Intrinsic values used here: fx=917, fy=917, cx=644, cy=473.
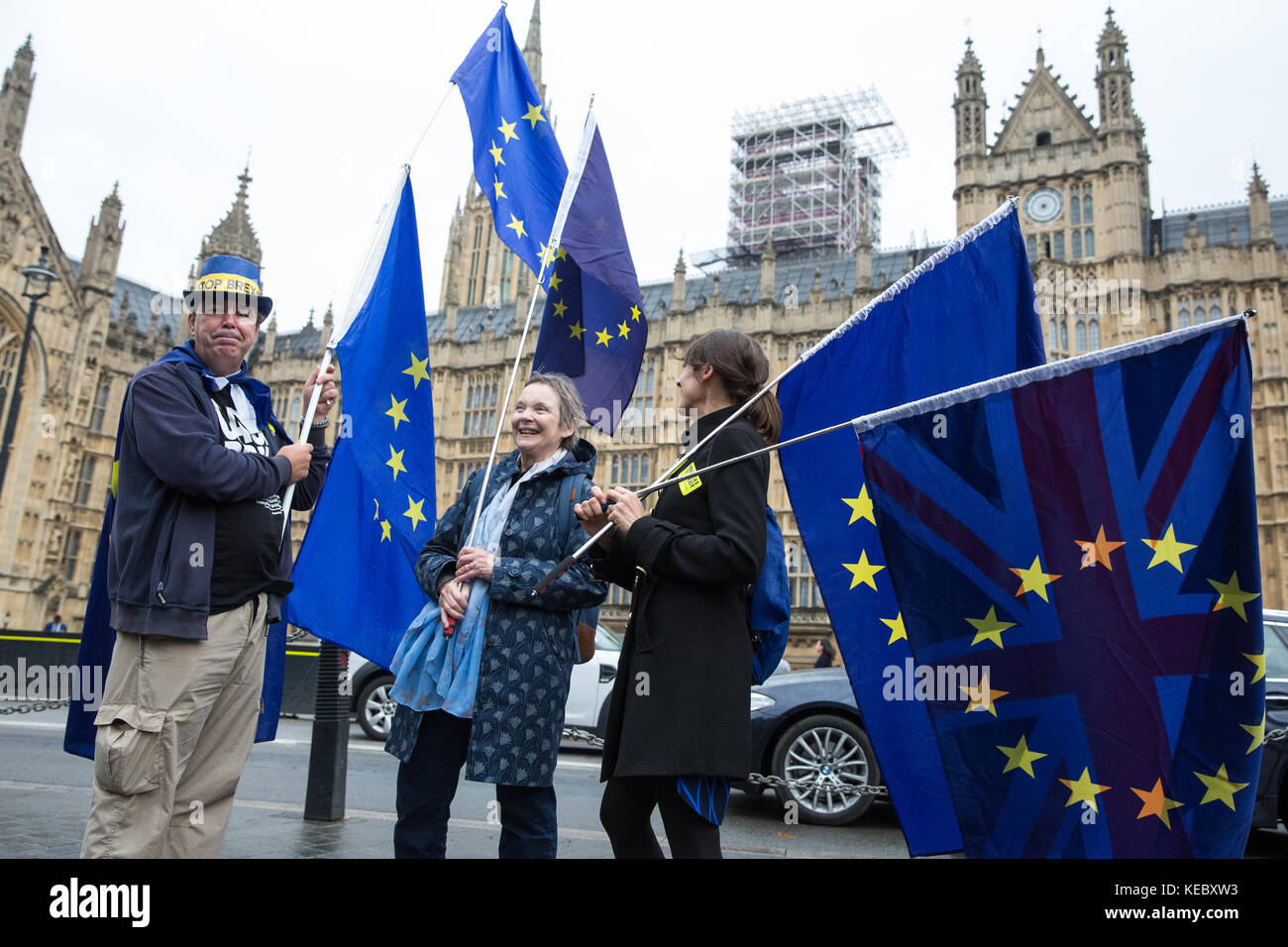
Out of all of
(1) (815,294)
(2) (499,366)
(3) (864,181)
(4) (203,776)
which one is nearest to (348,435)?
(4) (203,776)

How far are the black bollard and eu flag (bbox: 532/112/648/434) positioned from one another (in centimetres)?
216

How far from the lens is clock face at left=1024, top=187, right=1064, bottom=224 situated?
30.9m

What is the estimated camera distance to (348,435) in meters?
4.32

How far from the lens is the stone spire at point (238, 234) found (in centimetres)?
4603

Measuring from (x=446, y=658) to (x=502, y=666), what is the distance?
208 millimetres

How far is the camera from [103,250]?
41.1 metres

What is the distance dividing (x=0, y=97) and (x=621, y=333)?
47058mm

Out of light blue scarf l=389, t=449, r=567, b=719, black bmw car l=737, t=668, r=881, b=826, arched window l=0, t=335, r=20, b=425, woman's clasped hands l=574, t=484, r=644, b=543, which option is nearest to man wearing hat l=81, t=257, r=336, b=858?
light blue scarf l=389, t=449, r=567, b=719

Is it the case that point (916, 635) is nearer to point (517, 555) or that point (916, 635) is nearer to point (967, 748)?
point (967, 748)

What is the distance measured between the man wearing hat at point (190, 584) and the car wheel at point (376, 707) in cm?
736

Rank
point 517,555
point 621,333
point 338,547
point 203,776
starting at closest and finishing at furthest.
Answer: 1. point 203,776
2. point 517,555
3. point 338,547
4. point 621,333

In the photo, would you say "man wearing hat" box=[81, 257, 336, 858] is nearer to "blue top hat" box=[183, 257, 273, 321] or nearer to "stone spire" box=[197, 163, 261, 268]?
"blue top hat" box=[183, 257, 273, 321]

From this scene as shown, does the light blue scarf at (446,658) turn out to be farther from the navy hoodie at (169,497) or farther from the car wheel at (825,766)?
the car wheel at (825,766)

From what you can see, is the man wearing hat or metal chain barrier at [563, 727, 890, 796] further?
metal chain barrier at [563, 727, 890, 796]
